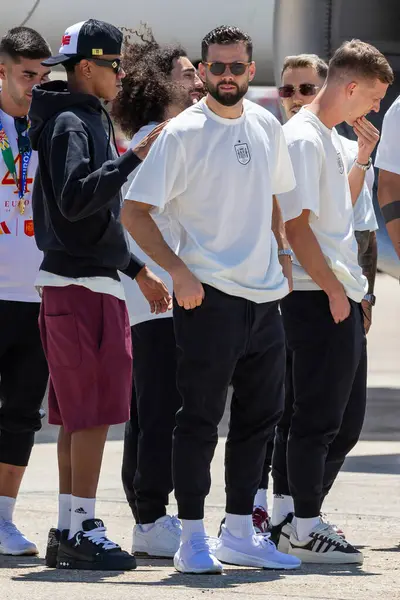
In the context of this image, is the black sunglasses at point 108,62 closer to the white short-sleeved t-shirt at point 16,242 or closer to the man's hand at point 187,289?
the white short-sleeved t-shirt at point 16,242

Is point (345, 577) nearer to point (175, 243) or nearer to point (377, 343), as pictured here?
point (175, 243)

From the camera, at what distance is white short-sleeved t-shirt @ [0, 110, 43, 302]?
192 inches

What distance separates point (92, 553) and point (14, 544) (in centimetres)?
58

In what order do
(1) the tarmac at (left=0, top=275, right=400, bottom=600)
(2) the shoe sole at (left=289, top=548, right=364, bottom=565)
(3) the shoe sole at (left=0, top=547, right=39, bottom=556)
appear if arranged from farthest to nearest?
(3) the shoe sole at (left=0, top=547, right=39, bottom=556)
(2) the shoe sole at (left=289, top=548, right=364, bottom=565)
(1) the tarmac at (left=0, top=275, right=400, bottom=600)

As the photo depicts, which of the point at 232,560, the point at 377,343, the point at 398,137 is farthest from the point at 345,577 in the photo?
the point at 377,343

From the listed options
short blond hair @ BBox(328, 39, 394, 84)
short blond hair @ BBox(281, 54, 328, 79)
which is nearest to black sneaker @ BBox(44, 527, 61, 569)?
short blond hair @ BBox(328, 39, 394, 84)

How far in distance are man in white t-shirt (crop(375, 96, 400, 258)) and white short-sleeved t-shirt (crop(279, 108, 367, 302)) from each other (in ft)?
1.69

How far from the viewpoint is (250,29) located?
10.6m

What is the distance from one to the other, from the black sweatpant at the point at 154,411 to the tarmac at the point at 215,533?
252mm

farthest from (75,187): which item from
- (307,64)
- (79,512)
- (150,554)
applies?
(307,64)

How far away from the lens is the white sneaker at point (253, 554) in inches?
175

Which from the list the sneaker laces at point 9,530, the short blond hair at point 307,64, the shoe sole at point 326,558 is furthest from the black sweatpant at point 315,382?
the short blond hair at point 307,64

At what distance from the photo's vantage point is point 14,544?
4.80 meters

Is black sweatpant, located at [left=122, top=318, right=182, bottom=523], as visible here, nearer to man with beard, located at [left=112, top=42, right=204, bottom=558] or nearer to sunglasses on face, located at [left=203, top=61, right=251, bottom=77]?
man with beard, located at [left=112, top=42, right=204, bottom=558]
